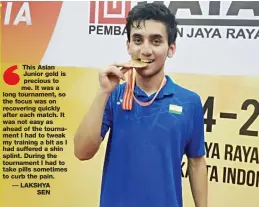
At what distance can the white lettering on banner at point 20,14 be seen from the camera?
46.8 inches

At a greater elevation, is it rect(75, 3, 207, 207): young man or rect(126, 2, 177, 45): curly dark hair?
rect(126, 2, 177, 45): curly dark hair

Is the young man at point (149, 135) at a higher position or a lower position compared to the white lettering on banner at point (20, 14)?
lower

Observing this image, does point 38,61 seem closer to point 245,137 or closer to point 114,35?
point 114,35

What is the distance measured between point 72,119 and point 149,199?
36cm

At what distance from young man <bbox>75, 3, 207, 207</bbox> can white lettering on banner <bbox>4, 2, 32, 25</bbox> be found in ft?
1.19

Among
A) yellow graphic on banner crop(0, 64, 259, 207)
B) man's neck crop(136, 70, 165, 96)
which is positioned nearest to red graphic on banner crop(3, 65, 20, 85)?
yellow graphic on banner crop(0, 64, 259, 207)

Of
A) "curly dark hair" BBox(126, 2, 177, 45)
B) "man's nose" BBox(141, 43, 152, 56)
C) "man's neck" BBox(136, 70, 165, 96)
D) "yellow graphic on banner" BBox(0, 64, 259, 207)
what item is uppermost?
"curly dark hair" BBox(126, 2, 177, 45)

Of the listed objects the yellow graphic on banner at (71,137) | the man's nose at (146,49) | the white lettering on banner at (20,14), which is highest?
the white lettering on banner at (20,14)

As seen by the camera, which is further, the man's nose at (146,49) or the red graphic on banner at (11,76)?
the red graphic on banner at (11,76)

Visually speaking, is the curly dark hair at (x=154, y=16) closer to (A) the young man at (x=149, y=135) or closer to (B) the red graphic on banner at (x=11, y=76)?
(A) the young man at (x=149, y=135)

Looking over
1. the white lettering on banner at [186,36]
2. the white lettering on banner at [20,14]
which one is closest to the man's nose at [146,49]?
the white lettering on banner at [186,36]

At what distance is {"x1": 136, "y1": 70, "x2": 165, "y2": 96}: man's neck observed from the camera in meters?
1.03

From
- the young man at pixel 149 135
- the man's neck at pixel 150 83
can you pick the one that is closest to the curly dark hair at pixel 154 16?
the young man at pixel 149 135

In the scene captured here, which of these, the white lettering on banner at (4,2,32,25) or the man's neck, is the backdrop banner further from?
the man's neck
